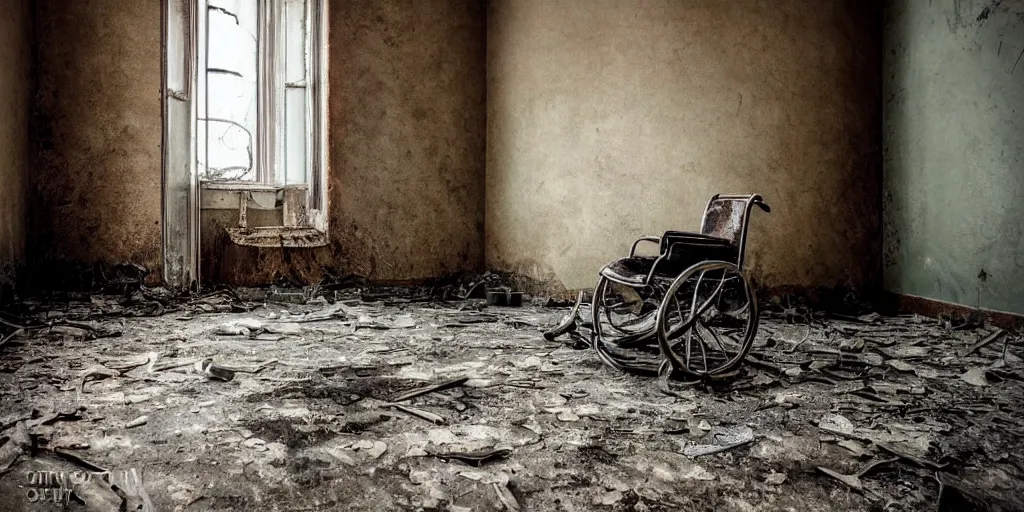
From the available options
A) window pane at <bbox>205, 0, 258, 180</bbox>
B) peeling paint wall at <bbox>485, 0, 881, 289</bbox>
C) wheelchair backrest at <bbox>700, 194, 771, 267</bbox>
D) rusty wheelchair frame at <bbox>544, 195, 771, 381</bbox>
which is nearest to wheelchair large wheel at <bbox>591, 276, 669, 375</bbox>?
rusty wheelchair frame at <bbox>544, 195, 771, 381</bbox>

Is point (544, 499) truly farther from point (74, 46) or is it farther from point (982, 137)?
point (74, 46)

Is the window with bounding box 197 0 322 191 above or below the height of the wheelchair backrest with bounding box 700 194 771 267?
above

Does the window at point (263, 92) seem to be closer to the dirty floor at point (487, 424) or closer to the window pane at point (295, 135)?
the window pane at point (295, 135)

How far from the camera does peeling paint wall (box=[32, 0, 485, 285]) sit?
5543mm

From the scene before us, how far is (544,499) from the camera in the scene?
189cm

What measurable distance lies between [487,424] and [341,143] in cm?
446

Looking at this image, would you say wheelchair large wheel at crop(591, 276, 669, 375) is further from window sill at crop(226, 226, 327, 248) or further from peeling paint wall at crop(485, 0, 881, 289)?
window sill at crop(226, 226, 327, 248)

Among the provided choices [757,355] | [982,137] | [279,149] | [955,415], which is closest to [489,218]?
[279,149]

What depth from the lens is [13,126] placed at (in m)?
5.11

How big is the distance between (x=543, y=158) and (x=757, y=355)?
3.10m

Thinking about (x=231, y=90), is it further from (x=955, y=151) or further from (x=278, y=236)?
(x=955, y=151)

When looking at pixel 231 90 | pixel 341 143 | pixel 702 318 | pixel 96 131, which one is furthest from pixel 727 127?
pixel 96 131

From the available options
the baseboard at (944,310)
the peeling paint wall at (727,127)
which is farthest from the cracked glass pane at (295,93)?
the baseboard at (944,310)

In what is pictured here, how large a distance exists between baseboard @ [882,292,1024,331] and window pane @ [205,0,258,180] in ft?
19.8
